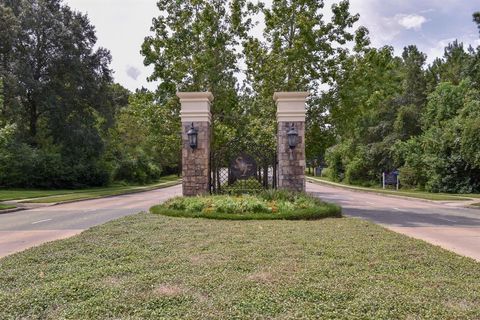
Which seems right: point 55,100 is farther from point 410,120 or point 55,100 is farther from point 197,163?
point 410,120

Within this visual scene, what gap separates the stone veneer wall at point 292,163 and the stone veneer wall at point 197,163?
2.64 m

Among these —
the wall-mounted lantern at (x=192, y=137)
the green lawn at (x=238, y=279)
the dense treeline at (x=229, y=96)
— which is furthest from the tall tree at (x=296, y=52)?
→ the green lawn at (x=238, y=279)

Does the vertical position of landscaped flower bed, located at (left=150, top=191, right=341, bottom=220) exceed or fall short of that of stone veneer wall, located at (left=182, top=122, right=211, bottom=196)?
it falls short

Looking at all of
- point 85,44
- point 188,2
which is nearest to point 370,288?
point 188,2

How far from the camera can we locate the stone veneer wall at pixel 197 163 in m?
14.8

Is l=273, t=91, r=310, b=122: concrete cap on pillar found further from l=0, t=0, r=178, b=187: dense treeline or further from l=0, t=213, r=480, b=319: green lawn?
l=0, t=0, r=178, b=187: dense treeline

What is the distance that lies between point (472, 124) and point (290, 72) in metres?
11.7

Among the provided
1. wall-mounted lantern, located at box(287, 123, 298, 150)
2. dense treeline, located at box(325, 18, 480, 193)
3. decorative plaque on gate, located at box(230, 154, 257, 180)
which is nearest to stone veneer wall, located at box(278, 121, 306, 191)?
wall-mounted lantern, located at box(287, 123, 298, 150)

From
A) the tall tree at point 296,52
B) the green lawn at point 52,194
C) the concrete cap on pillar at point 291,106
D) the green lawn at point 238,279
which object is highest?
the tall tree at point 296,52

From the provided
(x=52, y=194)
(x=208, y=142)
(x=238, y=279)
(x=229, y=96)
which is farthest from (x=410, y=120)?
(x=238, y=279)

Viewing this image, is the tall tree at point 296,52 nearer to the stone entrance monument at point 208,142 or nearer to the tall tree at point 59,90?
the stone entrance monument at point 208,142

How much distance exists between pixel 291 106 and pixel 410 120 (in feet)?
92.9

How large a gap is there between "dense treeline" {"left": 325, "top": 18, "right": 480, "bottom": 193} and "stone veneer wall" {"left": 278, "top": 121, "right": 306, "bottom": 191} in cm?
580

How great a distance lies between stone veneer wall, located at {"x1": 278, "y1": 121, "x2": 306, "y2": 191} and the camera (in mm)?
14555
